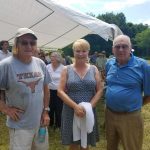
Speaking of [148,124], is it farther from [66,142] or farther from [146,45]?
[146,45]

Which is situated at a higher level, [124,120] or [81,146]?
[124,120]

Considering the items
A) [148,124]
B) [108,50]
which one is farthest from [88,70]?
[108,50]

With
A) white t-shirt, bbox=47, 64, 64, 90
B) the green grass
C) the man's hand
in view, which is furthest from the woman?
white t-shirt, bbox=47, 64, 64, 90

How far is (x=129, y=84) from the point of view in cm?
435

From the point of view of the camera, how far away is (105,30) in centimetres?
785

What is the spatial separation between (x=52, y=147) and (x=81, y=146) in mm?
2138

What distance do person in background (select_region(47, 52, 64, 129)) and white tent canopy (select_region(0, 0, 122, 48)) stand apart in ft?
3.00

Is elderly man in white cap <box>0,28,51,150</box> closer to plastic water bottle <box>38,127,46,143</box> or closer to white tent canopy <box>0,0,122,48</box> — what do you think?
plastic water bottle <box>38,127,46,143</box>

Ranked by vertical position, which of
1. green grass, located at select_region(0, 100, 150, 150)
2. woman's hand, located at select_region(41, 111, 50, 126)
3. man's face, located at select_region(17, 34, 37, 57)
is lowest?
green grass, located at select_region(0, 100, 150, 150)

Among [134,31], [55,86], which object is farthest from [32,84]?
[134,31]

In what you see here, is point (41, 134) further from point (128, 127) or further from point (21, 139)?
point (128, 127)

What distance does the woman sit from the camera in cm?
452

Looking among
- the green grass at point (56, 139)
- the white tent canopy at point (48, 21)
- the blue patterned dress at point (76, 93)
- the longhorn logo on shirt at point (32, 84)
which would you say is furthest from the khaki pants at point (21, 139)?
the white tent canopy at point (48, 21)

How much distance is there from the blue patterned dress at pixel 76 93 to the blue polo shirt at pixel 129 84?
290 mm
